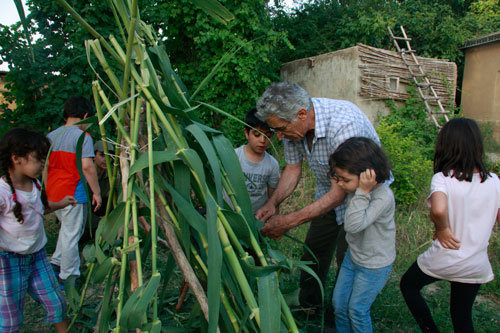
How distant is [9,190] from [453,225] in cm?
256

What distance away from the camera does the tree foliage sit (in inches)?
175

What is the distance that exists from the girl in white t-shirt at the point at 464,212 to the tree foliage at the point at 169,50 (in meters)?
1.99

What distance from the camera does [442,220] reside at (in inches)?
78.9

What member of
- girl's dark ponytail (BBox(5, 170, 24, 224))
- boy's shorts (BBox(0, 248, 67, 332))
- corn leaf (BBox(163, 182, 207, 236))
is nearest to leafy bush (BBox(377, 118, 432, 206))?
boy's shorts (BBox(0, 248, 67, 332))

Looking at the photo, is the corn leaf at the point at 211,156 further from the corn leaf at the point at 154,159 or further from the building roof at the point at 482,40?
the building roof at the point at 482,40

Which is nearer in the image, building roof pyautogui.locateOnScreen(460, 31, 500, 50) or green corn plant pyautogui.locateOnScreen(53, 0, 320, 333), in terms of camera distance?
green corn plant pyautogui.locateOnScreen(53, 0, 320, 333)

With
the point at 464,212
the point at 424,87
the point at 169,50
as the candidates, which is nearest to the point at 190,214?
the point at 464,212

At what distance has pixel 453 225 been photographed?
2.10 m

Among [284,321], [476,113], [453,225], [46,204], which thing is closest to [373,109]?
[476,113]

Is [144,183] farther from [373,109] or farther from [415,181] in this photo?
[373,109]

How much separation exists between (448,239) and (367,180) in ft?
2.07

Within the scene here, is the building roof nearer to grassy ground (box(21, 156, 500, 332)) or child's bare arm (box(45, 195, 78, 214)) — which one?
grassy ground (box(21, 156, 500, 332))

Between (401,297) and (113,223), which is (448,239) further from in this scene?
(113,223)

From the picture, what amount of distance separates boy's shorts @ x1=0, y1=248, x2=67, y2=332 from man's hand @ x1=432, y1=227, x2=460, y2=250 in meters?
2.27
